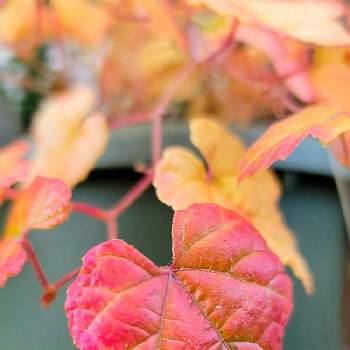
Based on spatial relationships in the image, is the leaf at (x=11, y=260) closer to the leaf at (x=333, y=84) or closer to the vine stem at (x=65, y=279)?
the vine stem at (x=65, y=279)

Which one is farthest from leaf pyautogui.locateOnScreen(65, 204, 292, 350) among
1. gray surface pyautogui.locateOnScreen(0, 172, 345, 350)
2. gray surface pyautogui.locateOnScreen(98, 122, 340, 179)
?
gray surface pyautogui.locateOnScreen(98, 122, 340, 179)

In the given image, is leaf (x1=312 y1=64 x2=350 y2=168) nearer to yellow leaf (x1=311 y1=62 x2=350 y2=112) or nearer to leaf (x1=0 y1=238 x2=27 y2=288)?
yellow leaf (x1=311 y1=62 x2=350 y2=112)

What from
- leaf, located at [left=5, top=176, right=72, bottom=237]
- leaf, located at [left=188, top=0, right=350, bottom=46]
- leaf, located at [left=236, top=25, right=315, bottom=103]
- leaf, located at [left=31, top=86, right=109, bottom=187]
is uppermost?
→ leaf, located at [left=188, top=0, right=350, bottom=46]

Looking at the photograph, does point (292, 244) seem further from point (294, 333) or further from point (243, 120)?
point (243, 120)

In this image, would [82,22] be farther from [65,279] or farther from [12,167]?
[65,279]

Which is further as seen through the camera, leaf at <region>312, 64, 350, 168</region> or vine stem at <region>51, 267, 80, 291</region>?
leaf at <region>312, 64, 350, 168</region>

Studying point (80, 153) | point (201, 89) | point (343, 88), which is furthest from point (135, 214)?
point (201, 89)
